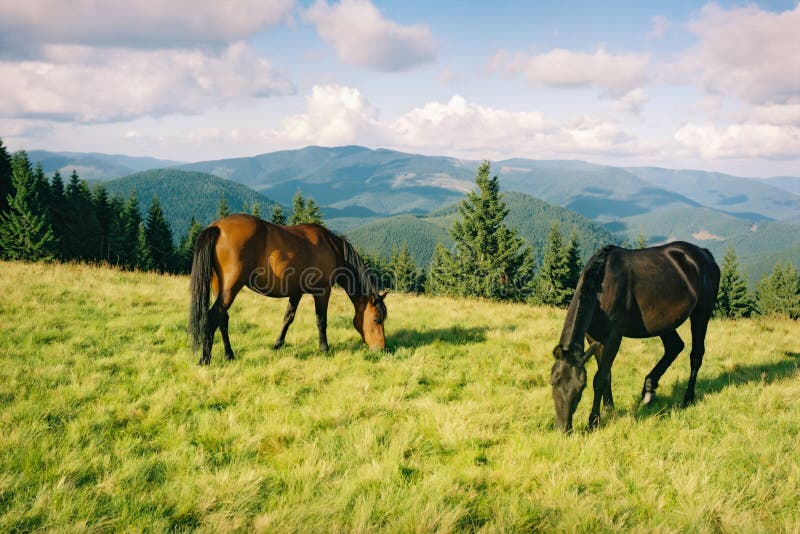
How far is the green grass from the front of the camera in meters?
3.53

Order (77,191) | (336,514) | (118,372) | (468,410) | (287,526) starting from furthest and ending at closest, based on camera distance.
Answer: (77,191) → (118,372) → (468,410) → (336,514) → (287,526)

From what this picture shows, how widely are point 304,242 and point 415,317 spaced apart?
15.5 feet

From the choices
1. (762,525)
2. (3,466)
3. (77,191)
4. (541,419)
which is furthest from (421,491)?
(77,191)

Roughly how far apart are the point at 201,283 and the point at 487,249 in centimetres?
3609

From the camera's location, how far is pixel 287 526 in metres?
3.24

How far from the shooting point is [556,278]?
48656 millimetres

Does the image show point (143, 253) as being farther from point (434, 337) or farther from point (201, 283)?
point (434, 337)

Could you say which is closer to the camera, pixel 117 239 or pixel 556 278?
pixel 556 278

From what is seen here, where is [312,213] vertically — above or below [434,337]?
above

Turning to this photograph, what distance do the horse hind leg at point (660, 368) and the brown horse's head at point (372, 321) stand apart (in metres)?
4.65

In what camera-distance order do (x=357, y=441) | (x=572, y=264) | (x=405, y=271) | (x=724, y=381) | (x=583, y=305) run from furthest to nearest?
1. (x=405, y=271)
2. (x=572, y=264)
3. (x=724, y=381)
4. (x=583, y=305)
5. (x=357, y=441)

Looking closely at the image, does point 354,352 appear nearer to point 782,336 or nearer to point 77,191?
point 782,336

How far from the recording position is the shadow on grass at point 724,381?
21.0 feet

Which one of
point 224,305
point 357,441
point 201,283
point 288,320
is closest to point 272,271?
point 224,305
